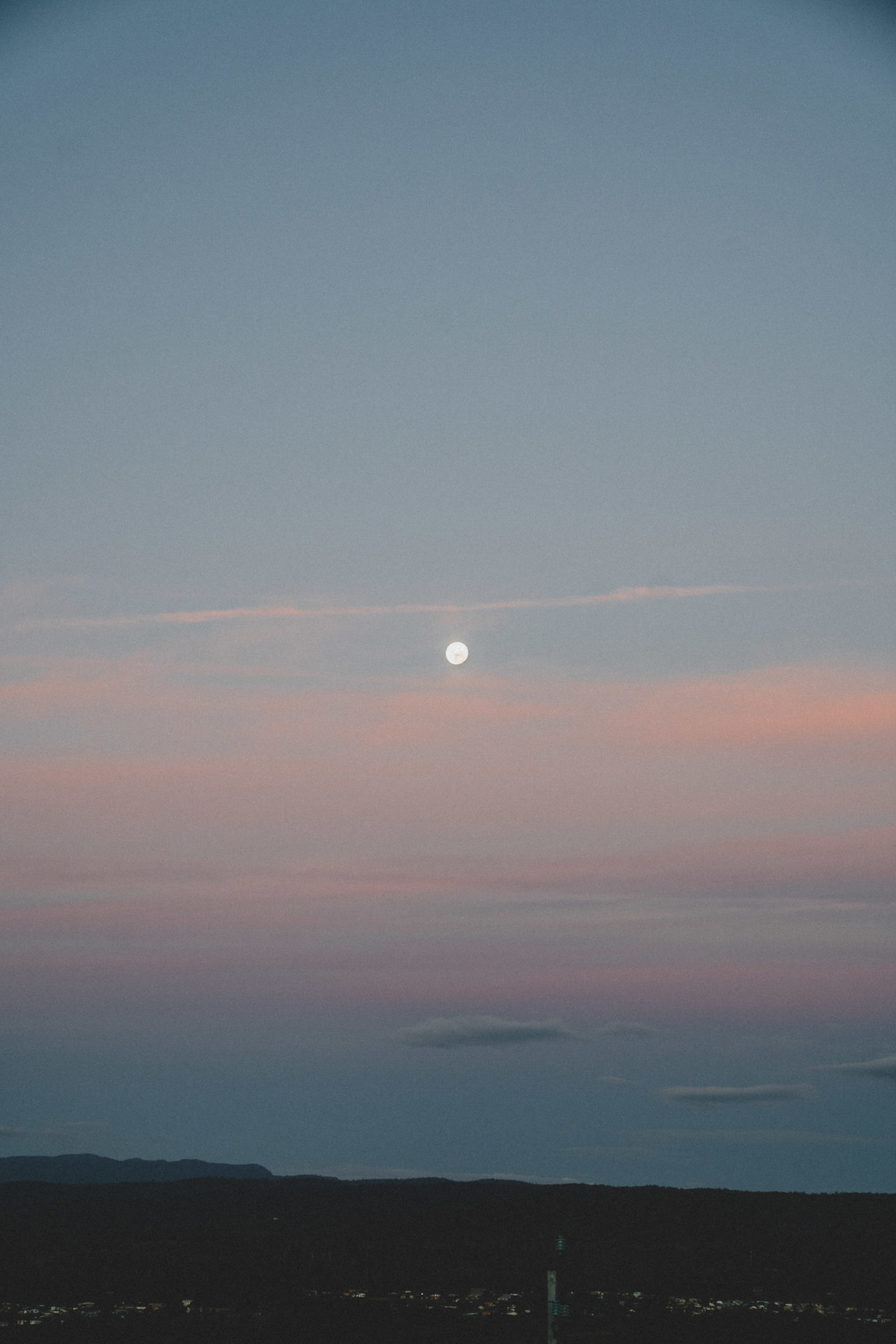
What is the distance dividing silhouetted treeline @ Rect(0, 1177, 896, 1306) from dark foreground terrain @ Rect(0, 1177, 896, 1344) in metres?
0.19

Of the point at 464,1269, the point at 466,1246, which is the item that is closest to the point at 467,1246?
the point at 466,1246

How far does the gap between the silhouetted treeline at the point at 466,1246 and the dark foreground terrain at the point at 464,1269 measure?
193 millimetres

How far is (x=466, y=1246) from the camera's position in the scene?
77.4 meters

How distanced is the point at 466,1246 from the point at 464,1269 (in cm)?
555

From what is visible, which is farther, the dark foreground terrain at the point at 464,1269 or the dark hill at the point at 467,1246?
the dark hill at the point at 467,1246

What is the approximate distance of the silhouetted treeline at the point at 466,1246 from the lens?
2670 inches

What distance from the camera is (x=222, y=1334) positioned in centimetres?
5666

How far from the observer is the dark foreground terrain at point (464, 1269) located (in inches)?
2291

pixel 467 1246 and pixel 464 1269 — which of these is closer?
pixel 464 1269

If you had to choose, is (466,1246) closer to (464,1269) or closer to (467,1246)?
(467,1246)

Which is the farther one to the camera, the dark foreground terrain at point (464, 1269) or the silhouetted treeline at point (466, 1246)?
the silhouetted treeline at point (466, 1246)

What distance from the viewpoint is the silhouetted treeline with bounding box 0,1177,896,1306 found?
67812mm

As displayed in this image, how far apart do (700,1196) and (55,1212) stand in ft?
158

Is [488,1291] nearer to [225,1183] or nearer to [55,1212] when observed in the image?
[55,1212]
